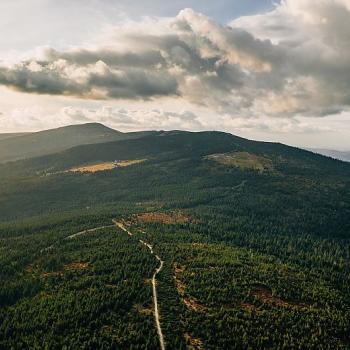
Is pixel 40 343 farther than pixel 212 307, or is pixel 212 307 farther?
pixel 212 307

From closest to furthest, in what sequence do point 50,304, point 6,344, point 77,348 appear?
1. point 77,348
2. point 6,344
3. point 50,304

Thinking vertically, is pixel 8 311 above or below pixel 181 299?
below

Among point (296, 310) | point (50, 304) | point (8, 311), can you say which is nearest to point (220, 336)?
point (296, 310)

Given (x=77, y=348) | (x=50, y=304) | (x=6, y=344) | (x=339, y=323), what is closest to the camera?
(x=77, y=348)

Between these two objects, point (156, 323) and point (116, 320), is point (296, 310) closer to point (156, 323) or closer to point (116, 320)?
point (156, 323)

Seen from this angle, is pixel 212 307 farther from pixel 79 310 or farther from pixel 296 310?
pixel 79 310

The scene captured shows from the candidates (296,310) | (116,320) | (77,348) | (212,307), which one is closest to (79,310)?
(116,320)

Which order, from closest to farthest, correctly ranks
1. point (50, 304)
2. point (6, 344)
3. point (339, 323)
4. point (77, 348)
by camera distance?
point (77, 348) < point (6, 344) < point (339, 323) < point (50, 304)

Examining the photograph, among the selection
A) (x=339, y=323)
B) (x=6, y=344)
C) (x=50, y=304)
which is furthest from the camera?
(x=50, y=304)

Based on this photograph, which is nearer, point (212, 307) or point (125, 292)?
point (212, 307)
